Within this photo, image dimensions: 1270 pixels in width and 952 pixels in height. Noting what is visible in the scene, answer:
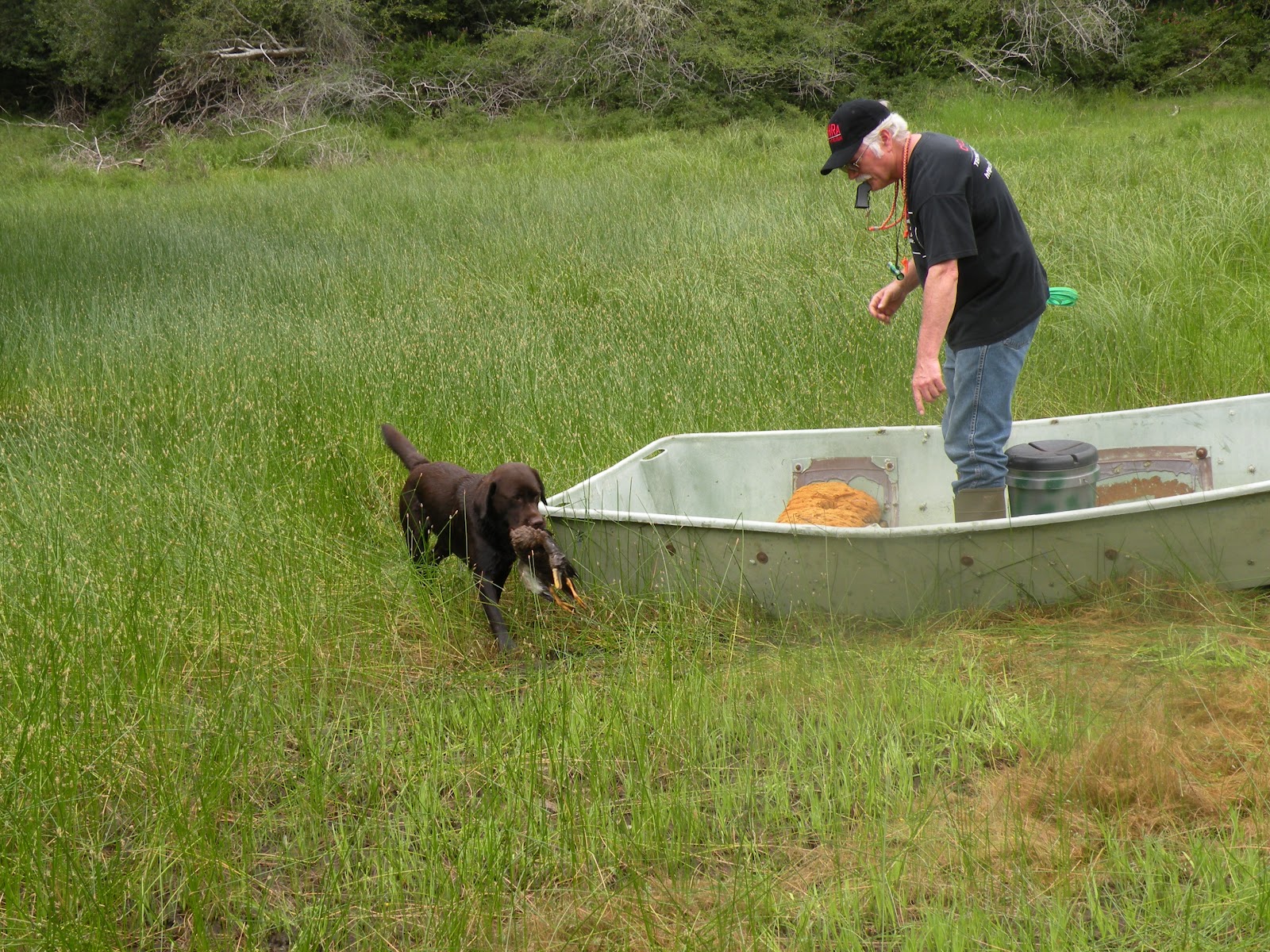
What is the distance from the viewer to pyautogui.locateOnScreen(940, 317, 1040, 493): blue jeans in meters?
4.52

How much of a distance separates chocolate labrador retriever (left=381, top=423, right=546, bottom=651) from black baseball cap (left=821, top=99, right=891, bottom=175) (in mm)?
1620

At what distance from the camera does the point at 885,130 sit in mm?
4320

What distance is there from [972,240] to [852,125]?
0.62 meters

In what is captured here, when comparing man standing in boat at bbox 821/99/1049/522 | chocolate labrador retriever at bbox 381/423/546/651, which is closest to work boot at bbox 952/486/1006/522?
man standing in boat at bbox 821/99/1049/522

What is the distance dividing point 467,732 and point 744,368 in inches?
145

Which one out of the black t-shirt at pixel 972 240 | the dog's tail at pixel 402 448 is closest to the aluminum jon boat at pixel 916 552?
the dog's tail at pixel 402 448

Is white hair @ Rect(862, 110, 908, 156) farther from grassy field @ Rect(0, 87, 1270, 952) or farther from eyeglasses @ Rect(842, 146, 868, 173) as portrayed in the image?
grassy field @ Rect(0, 87, 1270, 952)

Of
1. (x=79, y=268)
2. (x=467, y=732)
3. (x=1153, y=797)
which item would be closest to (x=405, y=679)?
(x=467, y=732)

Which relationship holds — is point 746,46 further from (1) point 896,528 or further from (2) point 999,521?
(2) point 999,521

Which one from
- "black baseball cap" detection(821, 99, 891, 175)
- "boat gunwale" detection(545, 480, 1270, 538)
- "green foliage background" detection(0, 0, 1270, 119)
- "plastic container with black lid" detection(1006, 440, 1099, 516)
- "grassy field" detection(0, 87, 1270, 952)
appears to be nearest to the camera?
"grassy field" detection(0, 87, 1270, 952)

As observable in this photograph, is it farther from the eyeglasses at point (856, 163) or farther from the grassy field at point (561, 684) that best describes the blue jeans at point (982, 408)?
the eyeglasses at point (856, 163)

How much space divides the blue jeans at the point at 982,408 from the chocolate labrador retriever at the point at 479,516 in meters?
1.71

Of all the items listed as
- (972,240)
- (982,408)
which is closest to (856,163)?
(972,240)

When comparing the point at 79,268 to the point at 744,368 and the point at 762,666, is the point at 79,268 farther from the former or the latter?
the point at 762,666
